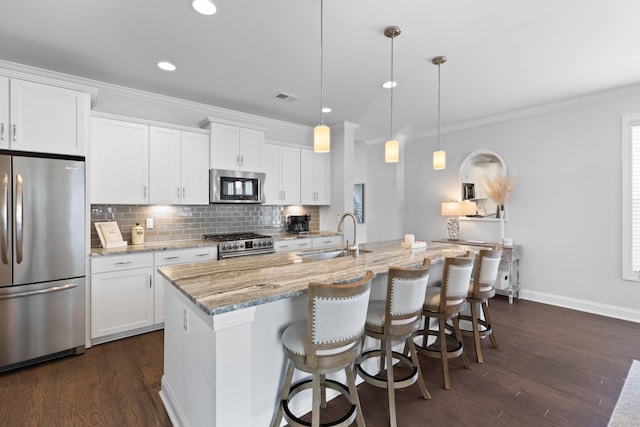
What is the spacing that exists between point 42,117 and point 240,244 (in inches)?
91.4

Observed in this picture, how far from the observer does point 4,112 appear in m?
2.66

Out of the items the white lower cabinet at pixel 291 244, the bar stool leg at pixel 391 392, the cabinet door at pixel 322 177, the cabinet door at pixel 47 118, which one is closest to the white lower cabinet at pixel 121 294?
the cabinet door at pixel 47 118

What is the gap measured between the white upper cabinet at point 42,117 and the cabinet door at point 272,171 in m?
2.22

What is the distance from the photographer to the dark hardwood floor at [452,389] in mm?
2047

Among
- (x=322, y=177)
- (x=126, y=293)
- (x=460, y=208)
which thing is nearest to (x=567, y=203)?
(x=460, y=208)

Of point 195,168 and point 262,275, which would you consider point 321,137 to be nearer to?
point 262,275

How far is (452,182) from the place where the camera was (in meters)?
5.40

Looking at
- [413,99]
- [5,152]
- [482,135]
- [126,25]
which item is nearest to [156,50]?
[126,25]

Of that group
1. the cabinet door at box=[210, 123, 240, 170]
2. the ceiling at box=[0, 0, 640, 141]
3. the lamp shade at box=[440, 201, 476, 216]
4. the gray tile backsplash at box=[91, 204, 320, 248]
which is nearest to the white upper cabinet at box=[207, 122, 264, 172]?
the cabinet door at box=[210, 123, 240, 170]

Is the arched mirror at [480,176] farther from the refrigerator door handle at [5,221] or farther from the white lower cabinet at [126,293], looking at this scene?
the refrigerator door handle at [5,221]

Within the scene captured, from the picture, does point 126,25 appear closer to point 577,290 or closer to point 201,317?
point 201,317

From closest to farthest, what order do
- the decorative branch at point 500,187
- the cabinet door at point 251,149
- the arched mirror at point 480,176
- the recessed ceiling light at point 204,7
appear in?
the recessed ceiling light at point 204,7
the cabinet door at point 251,149
the decorative branch at point 500,187
the arched mirror at point 480,176

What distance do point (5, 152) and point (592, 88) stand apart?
20.5ft

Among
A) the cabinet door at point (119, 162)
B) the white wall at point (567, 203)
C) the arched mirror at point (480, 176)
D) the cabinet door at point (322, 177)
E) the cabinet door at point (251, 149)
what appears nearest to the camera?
the cabinet door at point (119, 162)
